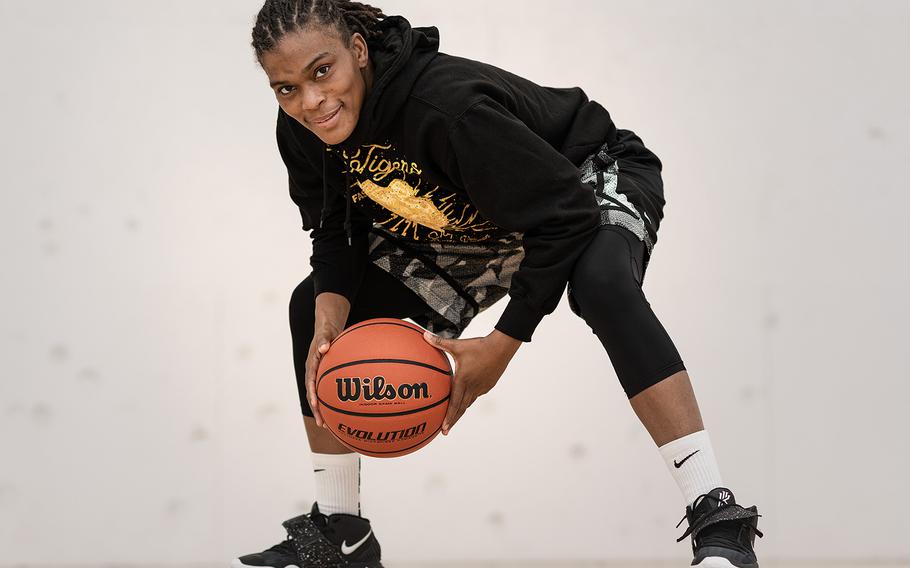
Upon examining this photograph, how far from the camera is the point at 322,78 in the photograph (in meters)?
1.55

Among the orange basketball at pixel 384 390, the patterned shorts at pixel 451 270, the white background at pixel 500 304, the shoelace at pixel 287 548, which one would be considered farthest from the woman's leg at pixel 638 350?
the white background at pixel 500 304

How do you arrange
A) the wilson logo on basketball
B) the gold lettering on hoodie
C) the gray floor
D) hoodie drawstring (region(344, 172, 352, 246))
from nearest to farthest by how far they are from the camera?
1. the wilson logo on basketball
2. the gold lettering on hoodie
3. hoodie drawstring (region(344, 172, 352, 246))
4. the gray floor

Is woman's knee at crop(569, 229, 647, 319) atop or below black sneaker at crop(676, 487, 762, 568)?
atop

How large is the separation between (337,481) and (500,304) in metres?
1.06

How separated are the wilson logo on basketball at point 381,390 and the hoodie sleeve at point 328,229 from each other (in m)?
0.32

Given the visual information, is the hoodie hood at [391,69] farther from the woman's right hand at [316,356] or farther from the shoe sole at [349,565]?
the shoe sole at [349,565]

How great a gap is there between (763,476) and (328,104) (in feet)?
6.12

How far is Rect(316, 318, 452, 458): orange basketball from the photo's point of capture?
1565 millimetres

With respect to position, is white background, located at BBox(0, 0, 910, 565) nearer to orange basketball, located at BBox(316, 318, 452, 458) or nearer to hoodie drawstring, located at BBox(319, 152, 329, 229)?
hoodie drawstring, located at BBox(319, 152, 329, 229)

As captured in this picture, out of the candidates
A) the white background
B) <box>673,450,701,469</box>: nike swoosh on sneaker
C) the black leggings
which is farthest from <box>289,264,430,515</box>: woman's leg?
the white background

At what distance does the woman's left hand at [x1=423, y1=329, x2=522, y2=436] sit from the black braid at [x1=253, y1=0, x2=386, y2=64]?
519mm

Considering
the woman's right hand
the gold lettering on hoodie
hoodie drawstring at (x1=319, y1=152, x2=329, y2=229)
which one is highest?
hoodie drawstring at (x1=319, y1=152, x2=329, y2=229)

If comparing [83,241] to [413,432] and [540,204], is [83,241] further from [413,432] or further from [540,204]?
[540,204]

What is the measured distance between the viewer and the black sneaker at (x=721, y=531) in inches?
53.2
